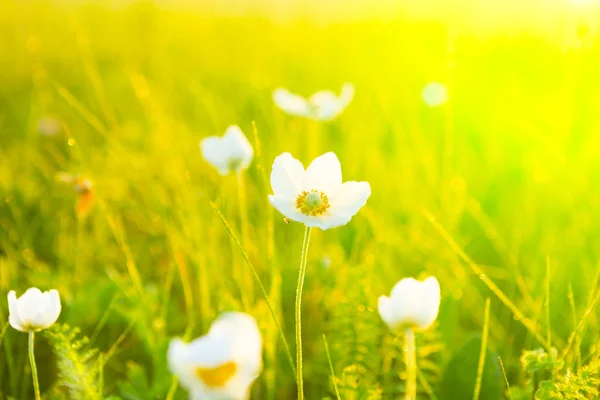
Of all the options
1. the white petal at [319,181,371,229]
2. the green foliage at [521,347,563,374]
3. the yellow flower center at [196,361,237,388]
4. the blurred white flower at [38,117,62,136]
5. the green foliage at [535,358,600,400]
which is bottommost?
the green foliage at [535,358,600,400]

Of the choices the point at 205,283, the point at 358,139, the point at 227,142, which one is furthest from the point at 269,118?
the point at 205,283

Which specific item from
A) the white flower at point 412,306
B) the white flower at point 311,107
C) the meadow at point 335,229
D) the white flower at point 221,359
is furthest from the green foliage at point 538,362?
the white flower at point 311,107

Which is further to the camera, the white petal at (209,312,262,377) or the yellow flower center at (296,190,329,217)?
the yellow flower center at (296,190,329,217)

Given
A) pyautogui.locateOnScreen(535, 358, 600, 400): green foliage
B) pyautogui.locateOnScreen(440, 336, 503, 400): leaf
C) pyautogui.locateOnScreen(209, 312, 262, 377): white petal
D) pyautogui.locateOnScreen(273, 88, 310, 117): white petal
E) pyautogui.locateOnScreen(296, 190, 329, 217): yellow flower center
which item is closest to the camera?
pyautogui.locateOnScreen(209, 312, 262, 377): white petal

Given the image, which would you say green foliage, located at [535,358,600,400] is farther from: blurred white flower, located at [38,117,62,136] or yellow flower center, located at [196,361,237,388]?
blurred white flower, located at [38,117,62,136]

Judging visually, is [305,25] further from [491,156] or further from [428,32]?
[491,156]

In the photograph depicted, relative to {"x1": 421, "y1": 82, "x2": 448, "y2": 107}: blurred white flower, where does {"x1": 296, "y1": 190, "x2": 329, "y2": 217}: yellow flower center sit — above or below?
below

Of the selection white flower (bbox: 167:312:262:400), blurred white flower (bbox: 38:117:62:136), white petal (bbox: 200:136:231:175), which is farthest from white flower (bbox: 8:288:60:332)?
blurred white flower (bbox: 38:117:62:136)
